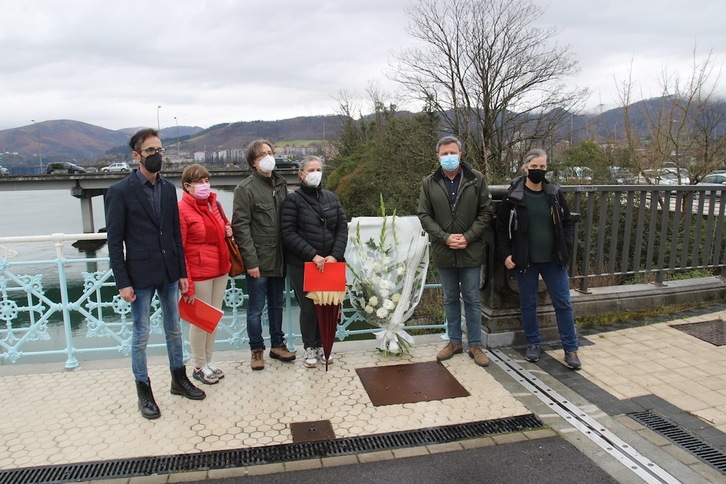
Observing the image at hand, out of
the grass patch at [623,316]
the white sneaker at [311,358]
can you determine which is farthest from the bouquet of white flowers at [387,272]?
the grass patch at [623,316]

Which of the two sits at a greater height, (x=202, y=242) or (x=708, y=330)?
(x=202, y=242)

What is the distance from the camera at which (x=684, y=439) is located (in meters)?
3.05

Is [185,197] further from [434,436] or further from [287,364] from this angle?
[434,436]

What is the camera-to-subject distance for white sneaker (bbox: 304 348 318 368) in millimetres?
4238

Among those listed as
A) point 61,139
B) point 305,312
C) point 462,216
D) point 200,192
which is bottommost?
point 305,312

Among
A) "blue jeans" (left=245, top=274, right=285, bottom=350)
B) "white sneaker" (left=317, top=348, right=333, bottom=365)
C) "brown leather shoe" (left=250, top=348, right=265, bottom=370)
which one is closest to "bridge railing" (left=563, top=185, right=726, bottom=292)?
"white sneaker" (left=317, top=348, right=333, bottom=365)

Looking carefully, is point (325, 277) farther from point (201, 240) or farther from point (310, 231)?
point (201, 240)

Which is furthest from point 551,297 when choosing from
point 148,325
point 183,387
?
point 148,325

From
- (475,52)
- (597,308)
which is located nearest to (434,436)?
(597,308)

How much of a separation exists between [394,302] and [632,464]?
2.16 m

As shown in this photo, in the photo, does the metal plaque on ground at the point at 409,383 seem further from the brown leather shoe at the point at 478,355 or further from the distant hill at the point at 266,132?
the distant hill at the point at 266,132

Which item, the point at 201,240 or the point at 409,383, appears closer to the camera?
the point at 201,240

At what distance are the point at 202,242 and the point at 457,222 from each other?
2080 mm

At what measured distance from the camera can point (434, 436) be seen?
125 inches
